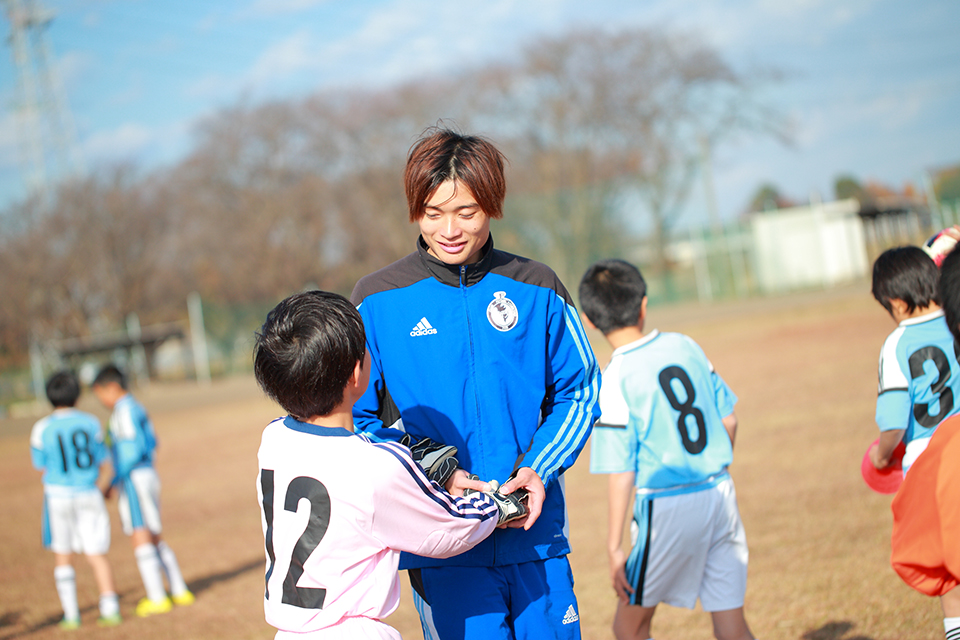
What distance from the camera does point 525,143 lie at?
3167 centimetres

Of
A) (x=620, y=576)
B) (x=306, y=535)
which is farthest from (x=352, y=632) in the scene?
(x=620, y=576)

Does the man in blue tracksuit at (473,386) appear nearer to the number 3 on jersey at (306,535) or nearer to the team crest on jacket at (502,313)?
the team crest on jacket at (502,313)

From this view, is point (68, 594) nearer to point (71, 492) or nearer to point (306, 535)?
point (71, 492)

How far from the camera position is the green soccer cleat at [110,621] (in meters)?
5.26

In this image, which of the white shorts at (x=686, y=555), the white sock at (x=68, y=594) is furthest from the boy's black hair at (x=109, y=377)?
the white shorts at (x=686, y=555)

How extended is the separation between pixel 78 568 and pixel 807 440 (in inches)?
272

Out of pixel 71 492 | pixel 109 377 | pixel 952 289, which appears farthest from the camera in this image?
pixel 109 377

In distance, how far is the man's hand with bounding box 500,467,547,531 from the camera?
6.96 feet

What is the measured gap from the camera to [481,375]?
7.41 feet

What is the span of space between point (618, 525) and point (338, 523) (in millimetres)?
1504

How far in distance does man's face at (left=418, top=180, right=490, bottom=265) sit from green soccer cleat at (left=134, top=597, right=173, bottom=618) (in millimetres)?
4415

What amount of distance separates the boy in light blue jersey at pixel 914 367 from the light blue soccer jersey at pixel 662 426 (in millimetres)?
570

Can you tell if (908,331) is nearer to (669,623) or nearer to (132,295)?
(669,623)

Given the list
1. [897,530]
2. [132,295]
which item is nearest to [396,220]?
[132,295]
